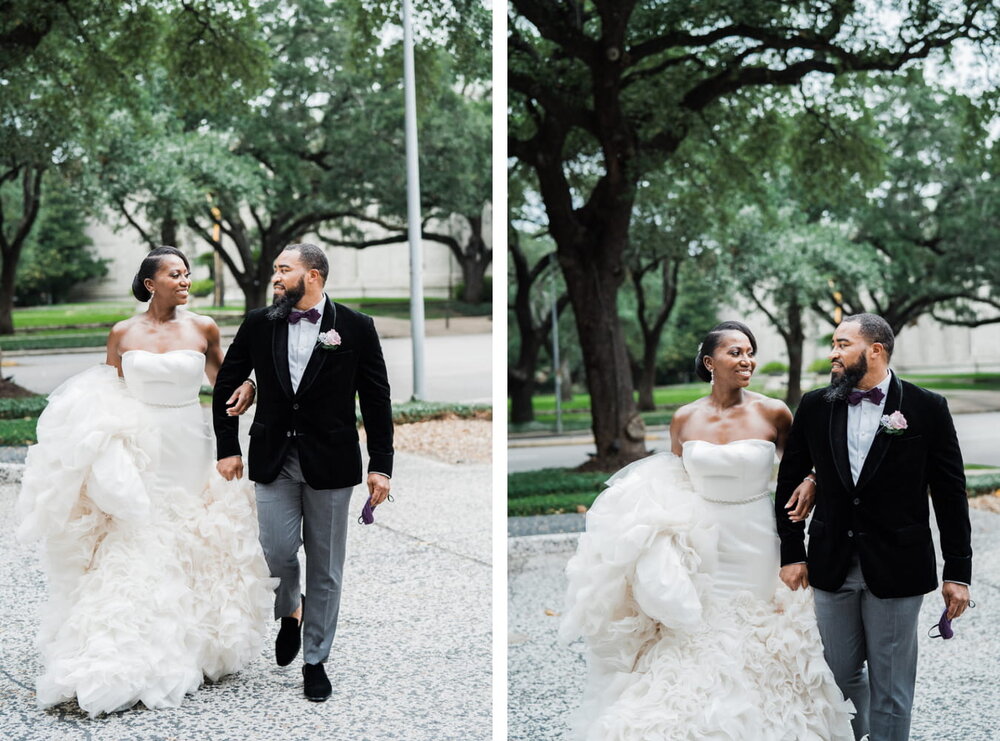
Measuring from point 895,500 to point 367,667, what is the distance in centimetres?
283

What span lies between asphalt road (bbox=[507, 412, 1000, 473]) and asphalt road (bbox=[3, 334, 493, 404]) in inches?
64.4

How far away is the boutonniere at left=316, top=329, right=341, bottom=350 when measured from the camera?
4488 millimetres

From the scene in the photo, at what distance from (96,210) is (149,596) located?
26.6ft

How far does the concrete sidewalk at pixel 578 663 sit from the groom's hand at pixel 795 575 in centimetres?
153

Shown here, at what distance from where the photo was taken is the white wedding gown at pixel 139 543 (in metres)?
4.44

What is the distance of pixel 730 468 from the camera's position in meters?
3.70

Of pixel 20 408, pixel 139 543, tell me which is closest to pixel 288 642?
pixel 139 543

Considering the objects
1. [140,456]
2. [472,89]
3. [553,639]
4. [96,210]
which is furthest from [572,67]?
[140,456]

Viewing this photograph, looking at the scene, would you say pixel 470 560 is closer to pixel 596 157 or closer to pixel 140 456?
pixel 140 456

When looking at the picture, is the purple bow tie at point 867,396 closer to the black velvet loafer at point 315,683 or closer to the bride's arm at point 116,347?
the black velvet loafer at point 315,683

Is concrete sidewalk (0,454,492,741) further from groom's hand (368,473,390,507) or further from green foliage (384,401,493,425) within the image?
green foliage (384,401,493,425)

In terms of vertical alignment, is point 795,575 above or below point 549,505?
above

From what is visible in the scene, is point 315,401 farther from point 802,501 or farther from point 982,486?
point 982,486

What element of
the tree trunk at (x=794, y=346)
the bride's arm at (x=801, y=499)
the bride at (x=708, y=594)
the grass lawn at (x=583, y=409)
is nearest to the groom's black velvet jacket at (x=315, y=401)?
the bride at (x=708, y=594)
